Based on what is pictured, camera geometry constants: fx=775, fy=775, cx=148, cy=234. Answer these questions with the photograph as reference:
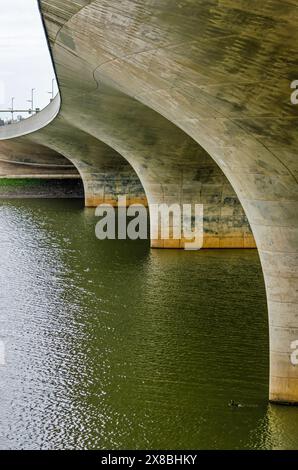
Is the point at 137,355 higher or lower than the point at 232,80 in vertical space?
lower

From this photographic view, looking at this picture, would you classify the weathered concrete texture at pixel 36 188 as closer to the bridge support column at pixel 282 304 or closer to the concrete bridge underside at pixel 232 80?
the concrete bridge underside at pixel 232 80

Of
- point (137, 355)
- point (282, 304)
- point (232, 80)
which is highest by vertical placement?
point (232, 80)

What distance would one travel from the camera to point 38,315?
14297 millimetres

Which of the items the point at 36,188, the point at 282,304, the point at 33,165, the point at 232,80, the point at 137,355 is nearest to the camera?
the point at 232,80

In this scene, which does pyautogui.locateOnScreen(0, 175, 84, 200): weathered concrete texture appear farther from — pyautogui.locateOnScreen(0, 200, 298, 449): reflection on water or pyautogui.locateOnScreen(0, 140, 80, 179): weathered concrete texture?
pyautogui.locateOnScreen(0, 200, 298, 449): reflection on water

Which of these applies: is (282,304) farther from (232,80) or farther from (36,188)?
(36,188)

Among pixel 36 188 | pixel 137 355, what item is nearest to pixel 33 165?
pixel 36 188

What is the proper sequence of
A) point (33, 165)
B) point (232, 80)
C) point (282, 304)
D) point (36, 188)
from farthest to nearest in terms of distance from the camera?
1. point (33, 165)
2. point (36, 188)
3. point (282, 304)
4. point (232, 80)

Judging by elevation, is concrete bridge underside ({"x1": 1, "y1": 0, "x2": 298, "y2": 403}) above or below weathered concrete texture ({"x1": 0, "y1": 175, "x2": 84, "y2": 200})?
below

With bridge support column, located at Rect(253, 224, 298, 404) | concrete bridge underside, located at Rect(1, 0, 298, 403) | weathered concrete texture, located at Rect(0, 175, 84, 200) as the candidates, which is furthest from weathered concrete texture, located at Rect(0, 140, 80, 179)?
bridge support column, located at Rect(253, 224, 298, 404)

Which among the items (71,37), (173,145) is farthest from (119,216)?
(71,37)

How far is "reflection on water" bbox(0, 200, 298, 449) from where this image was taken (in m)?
8.58

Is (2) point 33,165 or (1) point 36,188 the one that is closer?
(1) point 36,188

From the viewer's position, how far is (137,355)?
1138 cm
